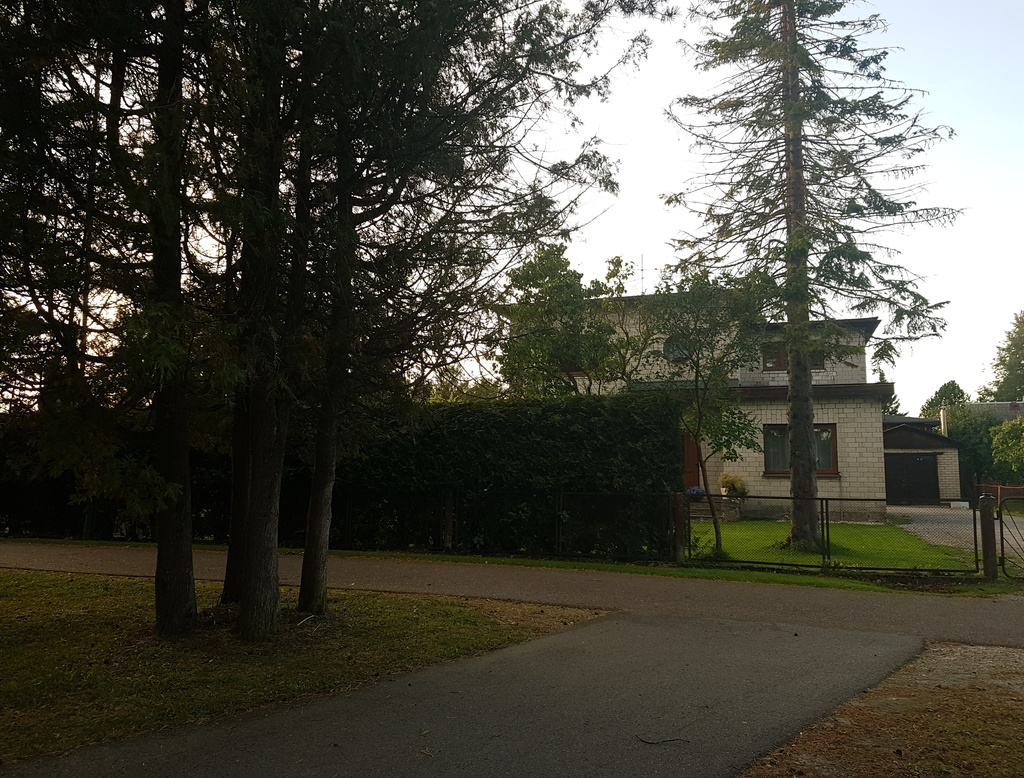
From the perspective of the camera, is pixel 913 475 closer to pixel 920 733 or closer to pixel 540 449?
pixel 540 449

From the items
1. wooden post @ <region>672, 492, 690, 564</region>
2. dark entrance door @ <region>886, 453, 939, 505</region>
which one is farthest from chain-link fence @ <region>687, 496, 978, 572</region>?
dark entrance door @ <region>886, 453, 939, 505</region>

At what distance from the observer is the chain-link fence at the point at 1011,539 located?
11520mm

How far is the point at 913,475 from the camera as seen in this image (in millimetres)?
33438

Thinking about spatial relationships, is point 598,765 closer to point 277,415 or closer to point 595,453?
point 277,415

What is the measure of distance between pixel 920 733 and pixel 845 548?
8.89 m

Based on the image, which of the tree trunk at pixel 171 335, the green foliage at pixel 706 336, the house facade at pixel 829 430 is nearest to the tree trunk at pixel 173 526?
the tree trunk at pixel 171 335

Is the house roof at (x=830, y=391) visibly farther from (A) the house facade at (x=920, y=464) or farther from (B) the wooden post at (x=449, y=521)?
(B) the wooden post at (x=449, y=521)

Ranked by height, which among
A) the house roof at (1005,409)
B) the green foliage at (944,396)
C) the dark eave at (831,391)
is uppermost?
the green foliage at (944,396)

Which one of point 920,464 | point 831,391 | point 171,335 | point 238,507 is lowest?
point 238,507

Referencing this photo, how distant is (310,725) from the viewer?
5.03 metres

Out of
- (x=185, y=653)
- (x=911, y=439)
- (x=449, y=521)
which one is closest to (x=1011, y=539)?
(x=449, y=521)

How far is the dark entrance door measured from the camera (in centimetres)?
3306

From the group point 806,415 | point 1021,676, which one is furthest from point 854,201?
point 1021,676

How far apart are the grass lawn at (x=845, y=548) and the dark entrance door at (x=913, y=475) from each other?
21.6m
